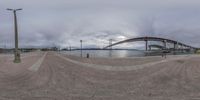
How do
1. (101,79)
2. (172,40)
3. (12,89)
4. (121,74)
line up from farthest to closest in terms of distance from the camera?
(172,40) < (121,74) < (101,79) < (12,89)

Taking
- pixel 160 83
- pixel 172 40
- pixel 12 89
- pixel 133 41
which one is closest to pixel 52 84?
pixel 12 89

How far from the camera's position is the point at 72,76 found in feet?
112

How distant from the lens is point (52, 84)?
2820 centimetres

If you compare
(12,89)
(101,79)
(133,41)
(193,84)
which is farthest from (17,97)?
(133,41)

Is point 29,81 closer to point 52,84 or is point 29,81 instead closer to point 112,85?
point 52,84

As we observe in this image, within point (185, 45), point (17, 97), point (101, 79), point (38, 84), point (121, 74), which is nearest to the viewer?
point (17, 97)

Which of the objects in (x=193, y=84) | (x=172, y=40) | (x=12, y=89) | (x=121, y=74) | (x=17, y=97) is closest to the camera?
(x=17, y=97)

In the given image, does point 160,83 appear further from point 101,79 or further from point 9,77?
point 9,77

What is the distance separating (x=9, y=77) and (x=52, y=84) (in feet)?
18.0

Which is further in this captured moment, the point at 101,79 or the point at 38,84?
the point at 101,79

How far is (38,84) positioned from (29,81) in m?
1.83

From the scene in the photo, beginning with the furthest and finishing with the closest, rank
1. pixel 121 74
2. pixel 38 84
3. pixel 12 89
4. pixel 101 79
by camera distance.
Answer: pixel 121 74 < pixel 101 79 < pixel 38 84 < pixel 12 89

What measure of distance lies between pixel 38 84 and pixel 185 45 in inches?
5739

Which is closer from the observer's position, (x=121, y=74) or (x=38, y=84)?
(x=38, y=84)
